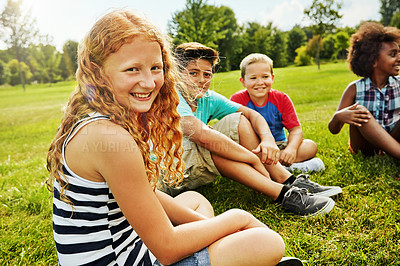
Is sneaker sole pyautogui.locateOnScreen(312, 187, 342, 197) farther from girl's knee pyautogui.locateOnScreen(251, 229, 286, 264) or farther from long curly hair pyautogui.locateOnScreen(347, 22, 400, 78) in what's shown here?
long curly hair pyautogui.locateOnScreen(347, 22, 400, 78)

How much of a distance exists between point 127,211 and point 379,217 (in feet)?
6.05

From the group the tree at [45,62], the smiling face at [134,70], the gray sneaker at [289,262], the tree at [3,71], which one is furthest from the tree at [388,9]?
the smiling face at [134,70]

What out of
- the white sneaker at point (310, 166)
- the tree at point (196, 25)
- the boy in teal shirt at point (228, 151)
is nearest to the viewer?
the boy in teal shirt at point (228, 151)

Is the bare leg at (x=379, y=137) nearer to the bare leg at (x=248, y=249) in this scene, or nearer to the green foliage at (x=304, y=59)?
the bare leg at (x=248, y=249)

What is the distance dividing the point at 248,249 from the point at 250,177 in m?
1.05

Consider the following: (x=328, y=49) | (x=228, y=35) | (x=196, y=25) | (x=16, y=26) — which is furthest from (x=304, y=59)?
(x=16, y=26)

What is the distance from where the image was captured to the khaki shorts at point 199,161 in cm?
238

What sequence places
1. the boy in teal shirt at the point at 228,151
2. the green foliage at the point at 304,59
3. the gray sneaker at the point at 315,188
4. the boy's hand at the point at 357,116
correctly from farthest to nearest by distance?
1. the green foliage at the point at 304,59
2. the boy's hand at the point at 357,116
3. the gray sneaker at the point at 315,188
4. the boy in teal shirt at the point at 228,151

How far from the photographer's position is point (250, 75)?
3059 mm

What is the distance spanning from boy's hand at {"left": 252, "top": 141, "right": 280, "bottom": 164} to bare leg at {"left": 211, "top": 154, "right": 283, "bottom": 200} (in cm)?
17

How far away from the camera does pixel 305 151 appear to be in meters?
3.15

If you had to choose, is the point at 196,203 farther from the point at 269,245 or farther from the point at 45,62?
the point at 45,62

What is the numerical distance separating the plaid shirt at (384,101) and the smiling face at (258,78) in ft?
3.71

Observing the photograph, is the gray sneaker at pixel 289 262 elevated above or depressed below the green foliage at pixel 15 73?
below
